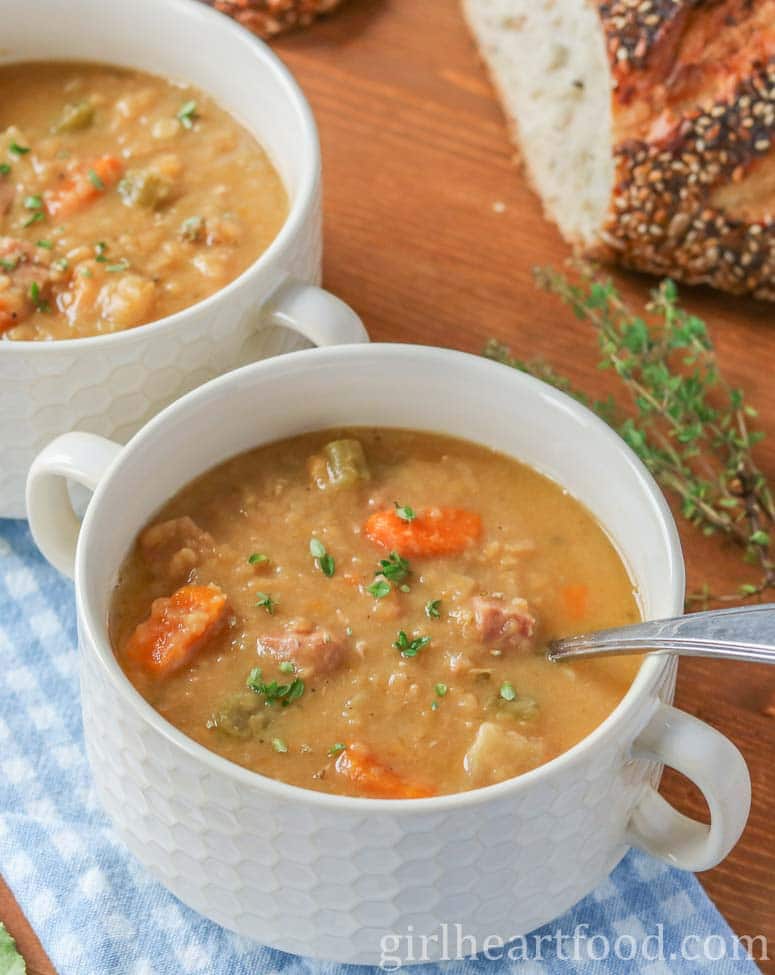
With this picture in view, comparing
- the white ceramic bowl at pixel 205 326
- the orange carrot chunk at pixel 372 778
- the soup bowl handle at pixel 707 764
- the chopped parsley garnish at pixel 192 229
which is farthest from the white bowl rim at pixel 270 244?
the soup bowl handle at pixel 707 764

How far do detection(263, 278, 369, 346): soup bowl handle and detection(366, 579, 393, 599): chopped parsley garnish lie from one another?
452 millimetres

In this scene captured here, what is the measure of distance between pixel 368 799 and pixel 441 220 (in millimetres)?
1600

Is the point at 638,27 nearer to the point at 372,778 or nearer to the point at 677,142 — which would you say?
the point at 677,142

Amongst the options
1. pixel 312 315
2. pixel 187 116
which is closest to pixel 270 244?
pixel 312 315

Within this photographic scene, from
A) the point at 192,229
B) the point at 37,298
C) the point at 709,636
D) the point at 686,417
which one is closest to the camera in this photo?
the point at 709,636

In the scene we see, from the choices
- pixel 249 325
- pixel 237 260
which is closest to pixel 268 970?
pixel 249 325

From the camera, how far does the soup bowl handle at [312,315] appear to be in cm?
208

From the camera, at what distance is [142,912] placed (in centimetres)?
181

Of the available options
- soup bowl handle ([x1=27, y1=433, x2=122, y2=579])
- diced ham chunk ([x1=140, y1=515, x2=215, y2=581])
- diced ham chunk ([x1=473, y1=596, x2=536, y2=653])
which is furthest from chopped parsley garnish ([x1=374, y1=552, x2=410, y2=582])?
soup bowl handle ([x1=27, y1=433, x2=122, y2=579])

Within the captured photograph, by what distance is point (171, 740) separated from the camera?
1.49 m

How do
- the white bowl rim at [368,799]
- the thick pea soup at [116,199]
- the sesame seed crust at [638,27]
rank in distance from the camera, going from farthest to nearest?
the sesame seed crust at [638,27], the thick pea soup at [116,199], the white bowl rim at [368,799]

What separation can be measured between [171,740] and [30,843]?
510mm

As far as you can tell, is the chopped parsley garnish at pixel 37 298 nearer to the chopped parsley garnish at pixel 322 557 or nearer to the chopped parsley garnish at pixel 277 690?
the chopped parsley garnish at pixel 322 557

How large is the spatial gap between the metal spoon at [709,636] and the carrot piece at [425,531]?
283 mm
